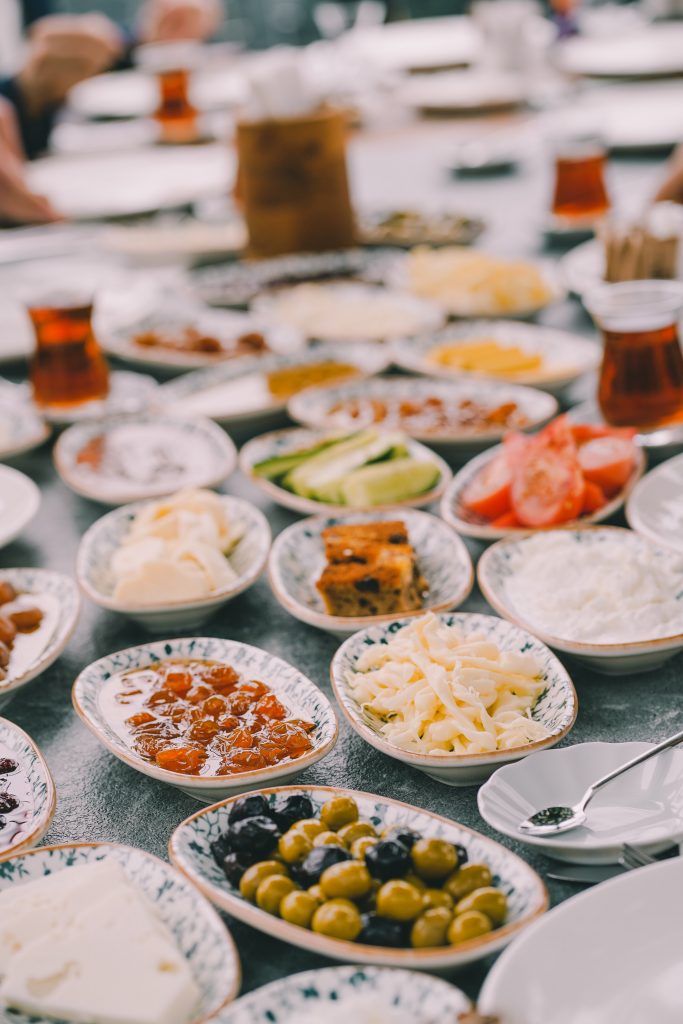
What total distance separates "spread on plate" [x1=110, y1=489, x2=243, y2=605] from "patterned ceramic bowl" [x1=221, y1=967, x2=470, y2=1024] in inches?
34.2

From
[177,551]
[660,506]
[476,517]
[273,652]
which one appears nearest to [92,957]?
[273,652]

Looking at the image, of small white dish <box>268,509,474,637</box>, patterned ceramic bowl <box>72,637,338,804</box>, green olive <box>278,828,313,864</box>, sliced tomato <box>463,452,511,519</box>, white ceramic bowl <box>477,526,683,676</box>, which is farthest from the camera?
sliced tomato <box>463,452,511,519</box>

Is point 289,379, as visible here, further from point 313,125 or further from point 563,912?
point 563,912

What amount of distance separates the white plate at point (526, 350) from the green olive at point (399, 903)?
164 centimetres

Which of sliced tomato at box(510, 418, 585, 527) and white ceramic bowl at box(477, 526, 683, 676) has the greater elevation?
sliced tomato at box(510, 418, 585, 527)

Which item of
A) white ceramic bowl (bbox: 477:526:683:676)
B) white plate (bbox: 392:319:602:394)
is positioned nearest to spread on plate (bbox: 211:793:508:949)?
white ceramic bowl (bbox: 477:526:683:676)

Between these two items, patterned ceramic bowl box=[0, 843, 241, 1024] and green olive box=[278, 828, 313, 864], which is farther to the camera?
green olive box=[278, 828, 313, 864]

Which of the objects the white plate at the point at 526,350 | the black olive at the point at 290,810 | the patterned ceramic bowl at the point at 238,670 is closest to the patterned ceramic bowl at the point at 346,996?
the black olive at the point at 290,810

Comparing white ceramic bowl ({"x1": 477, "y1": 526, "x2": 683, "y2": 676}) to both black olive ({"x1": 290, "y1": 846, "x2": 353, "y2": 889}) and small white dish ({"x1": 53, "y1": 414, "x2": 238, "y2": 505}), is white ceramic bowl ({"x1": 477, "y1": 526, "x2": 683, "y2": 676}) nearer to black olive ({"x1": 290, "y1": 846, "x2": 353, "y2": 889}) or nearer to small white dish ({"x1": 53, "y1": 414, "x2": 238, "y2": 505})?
black olive ({"x1": 290, "y1": 846, "x2": 353, "y2": 889})

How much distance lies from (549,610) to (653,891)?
64 centimetres

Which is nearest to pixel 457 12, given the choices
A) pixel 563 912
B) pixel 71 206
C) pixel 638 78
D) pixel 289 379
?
pixel 638 78

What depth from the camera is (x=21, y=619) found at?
6.32ft

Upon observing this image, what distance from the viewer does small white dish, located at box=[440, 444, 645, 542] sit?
6.82ft

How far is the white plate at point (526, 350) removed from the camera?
2.72m
